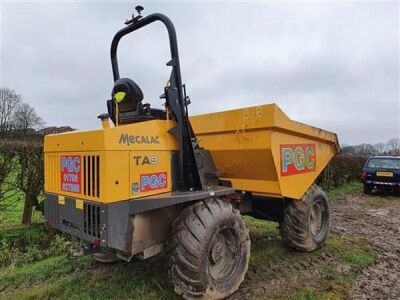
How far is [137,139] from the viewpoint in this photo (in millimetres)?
3373

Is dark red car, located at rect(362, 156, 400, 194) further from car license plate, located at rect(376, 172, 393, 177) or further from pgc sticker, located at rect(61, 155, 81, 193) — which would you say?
pgc sticker, located at rect(61, 155, 81, 193)

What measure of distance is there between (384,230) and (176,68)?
5.85 metres

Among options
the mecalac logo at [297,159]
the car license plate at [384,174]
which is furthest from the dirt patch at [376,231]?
the mecalac logo at [297,159]

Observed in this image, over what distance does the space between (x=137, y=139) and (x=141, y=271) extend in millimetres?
1965

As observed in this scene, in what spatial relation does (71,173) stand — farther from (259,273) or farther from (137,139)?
(259,273)

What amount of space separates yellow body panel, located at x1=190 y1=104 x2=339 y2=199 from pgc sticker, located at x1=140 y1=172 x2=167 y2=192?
128 centimetres

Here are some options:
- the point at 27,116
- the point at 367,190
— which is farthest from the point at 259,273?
the point at 27,116

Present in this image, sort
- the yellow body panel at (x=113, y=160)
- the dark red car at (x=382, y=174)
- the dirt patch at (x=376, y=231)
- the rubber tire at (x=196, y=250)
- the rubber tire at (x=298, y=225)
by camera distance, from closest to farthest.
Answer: the yellow body panel at (x=113, y=160)
the rubber tire at (x=196, y=250)
the dirt patch at (x=376, y=231)
the rubber tire at (x=298, y=225)
the dark red car at (x=382, y=174)

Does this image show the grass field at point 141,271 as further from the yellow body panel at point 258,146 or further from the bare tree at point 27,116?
the bare tree at point 27,116

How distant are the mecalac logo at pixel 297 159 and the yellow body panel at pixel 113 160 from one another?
1.61 m

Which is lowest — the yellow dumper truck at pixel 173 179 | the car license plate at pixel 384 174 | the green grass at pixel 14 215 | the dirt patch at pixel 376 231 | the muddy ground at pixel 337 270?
the dirt patch at pixel 376 231

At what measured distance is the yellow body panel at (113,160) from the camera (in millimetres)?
3141

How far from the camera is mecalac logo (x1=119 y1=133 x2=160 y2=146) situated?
324 centimetres

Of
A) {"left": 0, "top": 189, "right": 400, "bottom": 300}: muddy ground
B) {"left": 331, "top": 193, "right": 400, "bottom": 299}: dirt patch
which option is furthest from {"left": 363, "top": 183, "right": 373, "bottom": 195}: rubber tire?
{"left": 0, "top": 189, "right": 400, "bottom": 300}: muddy ground
